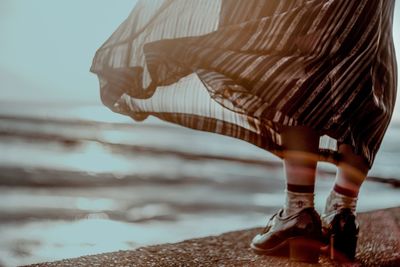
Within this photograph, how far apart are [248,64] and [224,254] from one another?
39 cm

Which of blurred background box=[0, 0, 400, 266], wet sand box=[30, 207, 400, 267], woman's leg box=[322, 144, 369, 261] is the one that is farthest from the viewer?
woman's leg box=[322, 144, 369, 261]

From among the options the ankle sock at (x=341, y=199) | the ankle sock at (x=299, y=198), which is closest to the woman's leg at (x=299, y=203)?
the ankle sock at (x=299, y=198)

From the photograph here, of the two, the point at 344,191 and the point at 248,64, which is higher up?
the point at 248,64

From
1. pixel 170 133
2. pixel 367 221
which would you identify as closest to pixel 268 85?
pixel 170 133

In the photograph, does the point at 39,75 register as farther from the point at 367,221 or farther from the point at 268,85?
the point at 367,221

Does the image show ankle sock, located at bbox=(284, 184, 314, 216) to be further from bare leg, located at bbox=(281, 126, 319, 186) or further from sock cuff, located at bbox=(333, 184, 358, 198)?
sock cuff, located at bbox=(333, 184, 358, 198)

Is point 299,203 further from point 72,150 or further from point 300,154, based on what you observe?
point 72,150

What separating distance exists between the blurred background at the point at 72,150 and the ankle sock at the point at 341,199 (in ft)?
0.73

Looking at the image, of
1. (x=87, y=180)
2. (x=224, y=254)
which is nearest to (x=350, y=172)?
(x=224, y=254)

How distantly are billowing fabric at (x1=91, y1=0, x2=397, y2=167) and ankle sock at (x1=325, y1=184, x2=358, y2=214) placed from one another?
13 cm

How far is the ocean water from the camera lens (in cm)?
93

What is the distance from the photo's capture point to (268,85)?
3.33ft

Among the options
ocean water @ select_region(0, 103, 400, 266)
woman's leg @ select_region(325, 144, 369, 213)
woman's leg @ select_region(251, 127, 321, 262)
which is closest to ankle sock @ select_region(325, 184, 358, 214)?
woman's leg @ select_region(325, 144, 369, 213)

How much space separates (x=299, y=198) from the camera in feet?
3.52
